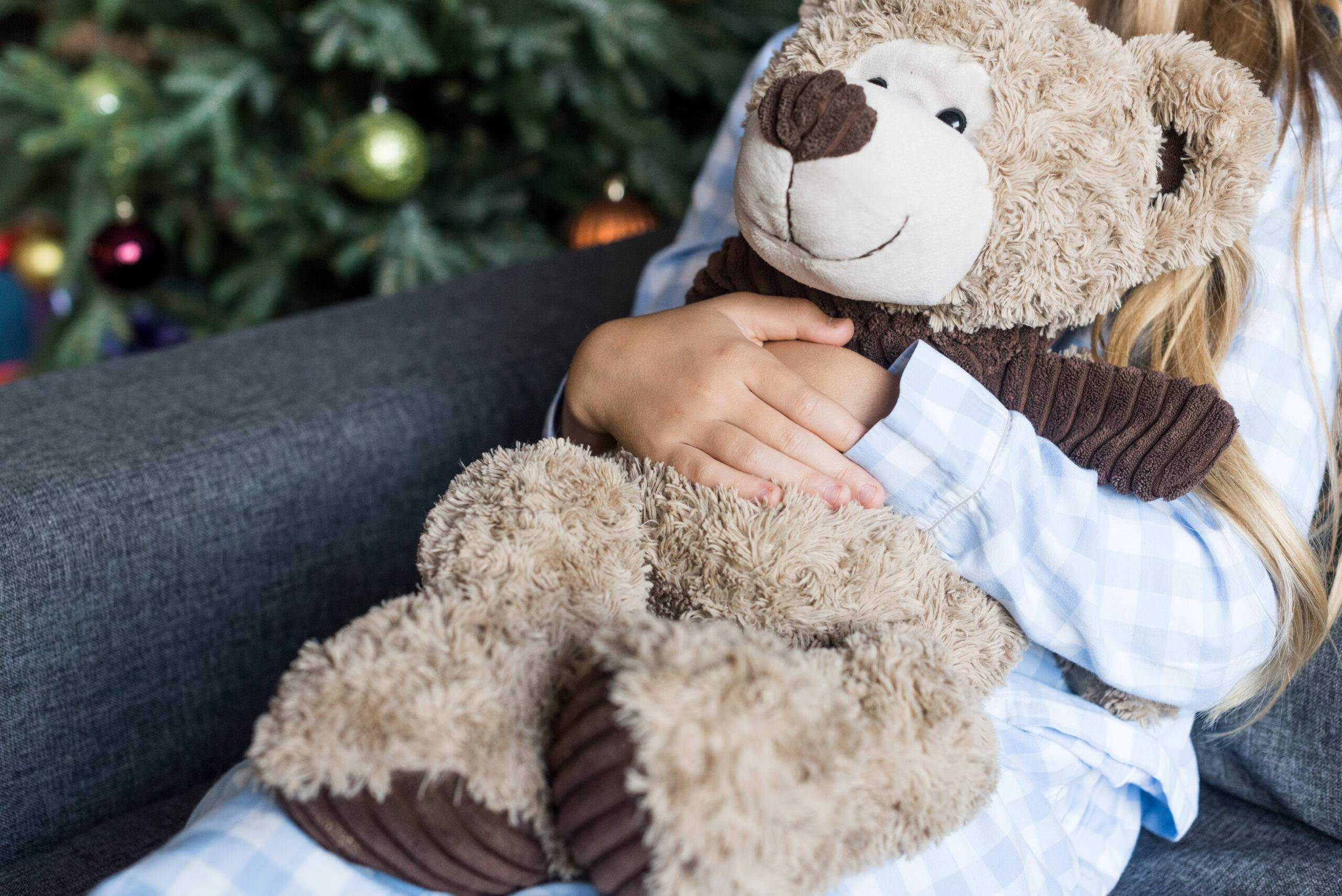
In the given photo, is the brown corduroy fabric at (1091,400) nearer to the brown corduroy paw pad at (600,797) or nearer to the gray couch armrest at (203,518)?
the brown corduroy paw pad at (600,797)

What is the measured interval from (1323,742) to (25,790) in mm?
807

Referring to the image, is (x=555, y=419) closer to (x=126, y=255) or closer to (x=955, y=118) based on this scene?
(x=955, y=118)

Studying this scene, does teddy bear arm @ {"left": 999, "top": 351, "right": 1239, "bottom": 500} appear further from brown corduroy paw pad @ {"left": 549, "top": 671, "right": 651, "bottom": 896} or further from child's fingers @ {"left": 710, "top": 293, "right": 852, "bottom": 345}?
brown corduroy paw pad @ {"left": 549, "top": 671, "right": 651, "bottom": 896}

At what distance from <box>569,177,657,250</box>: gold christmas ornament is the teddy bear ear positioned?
943mm

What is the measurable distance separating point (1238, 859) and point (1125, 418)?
319 mm

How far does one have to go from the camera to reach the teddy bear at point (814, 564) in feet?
1.19

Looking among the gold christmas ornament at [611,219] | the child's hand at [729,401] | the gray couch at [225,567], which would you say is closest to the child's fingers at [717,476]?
the child's hand at [729,401]

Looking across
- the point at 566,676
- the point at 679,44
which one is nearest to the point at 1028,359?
the point at 566,676

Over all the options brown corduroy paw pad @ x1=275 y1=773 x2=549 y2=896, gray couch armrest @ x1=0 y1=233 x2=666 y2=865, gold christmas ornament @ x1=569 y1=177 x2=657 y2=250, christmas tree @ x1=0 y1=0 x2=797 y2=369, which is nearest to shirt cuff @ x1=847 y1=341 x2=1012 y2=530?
brown corduroy paw pad @ x1=275 y1=773 x2=549 y2=896

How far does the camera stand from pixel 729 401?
1.73ft

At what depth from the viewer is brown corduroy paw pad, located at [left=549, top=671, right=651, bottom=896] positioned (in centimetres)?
36

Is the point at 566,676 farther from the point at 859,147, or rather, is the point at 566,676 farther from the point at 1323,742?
the point at 1323,742

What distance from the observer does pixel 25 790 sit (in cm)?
63

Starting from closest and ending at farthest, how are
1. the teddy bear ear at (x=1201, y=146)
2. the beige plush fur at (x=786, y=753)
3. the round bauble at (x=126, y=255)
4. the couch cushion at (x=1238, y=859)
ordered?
1. the beige plush fur at (x=786, y=753)
2. the teddy bear ear at (x=1201, y=146)
3. the couch cushion at (x=1238, y=859)
4. the round bauble at (x=126, y=255)
